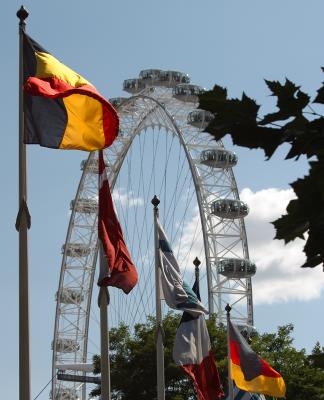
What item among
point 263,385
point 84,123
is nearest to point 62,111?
point 84,123

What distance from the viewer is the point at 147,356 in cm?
6581

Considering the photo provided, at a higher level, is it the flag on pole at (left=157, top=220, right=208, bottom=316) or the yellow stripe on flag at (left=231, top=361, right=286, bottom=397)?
the flag on pole at (left=157, top=220, right=208, bottom=316)

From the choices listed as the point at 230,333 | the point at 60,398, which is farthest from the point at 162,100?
the point at 230,333

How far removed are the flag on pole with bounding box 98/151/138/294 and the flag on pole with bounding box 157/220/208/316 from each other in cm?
727

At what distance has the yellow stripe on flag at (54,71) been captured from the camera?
19531 mm

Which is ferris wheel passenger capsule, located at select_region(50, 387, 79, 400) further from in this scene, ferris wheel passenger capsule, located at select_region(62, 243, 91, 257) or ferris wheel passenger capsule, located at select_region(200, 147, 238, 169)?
ferris wheel passenger capsule, located at select_region(200, 147, 238, 169)

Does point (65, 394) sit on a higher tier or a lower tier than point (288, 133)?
higher

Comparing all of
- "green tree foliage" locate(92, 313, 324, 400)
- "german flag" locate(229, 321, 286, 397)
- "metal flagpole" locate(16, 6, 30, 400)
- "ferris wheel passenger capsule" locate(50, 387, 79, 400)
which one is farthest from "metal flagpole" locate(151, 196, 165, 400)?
"ferris wheel passenger capsule" locate(50, 387, 79, 400)

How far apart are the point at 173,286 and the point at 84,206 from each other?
6601 cm

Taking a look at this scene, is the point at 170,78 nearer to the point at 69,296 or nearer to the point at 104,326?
the point at 69,296

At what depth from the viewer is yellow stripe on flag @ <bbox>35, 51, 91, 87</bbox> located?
1953 centimetres

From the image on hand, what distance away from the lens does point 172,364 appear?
6350cm

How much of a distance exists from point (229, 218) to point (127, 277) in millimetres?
58433

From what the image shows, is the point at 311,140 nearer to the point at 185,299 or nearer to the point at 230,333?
the point at 185,299
